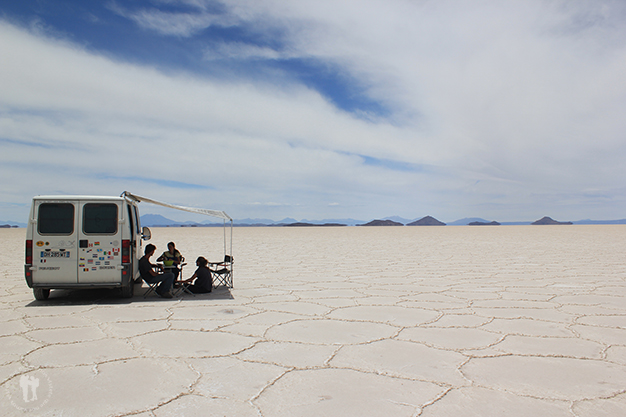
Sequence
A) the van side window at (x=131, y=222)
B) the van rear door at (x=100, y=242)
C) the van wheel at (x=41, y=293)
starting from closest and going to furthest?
1. the van rear door at (x=100, y=242)
2. the van wheel at (x=41, y=293)
3. the van side window at (x=131, y=222)

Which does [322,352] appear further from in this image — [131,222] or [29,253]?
[29,253]

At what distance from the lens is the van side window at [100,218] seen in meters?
7.75

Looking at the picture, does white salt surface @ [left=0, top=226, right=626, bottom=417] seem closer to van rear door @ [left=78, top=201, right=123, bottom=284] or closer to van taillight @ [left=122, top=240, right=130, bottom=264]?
van rear door @ [left=78, top=201, right=123, bottom=284]

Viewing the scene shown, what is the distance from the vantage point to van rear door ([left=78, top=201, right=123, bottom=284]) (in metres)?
Result: 7.67

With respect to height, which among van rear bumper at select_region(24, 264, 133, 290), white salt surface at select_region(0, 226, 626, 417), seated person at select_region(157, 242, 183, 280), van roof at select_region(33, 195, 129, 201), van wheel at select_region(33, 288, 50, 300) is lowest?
white salt surface at select_region(0, 226, 626, 417)

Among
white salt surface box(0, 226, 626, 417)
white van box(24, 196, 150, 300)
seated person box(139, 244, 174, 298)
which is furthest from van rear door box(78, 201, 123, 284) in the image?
seated person box(139, 244, 174, 298)

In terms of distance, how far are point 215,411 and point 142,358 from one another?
1579 mm

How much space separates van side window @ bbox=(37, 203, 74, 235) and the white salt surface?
129 cm

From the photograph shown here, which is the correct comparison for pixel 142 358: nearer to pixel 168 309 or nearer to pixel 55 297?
pixel 168 309

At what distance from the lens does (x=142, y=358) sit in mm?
4582

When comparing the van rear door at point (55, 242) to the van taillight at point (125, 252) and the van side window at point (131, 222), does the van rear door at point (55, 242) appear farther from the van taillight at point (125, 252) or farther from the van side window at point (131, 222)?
the van side window at point (131, 222)

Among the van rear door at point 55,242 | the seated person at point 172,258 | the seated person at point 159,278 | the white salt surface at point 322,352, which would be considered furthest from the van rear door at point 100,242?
the seated person at point 172,258

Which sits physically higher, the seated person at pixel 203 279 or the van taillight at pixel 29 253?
the van taillight at pixel 29 253

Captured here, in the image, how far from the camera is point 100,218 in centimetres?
779
